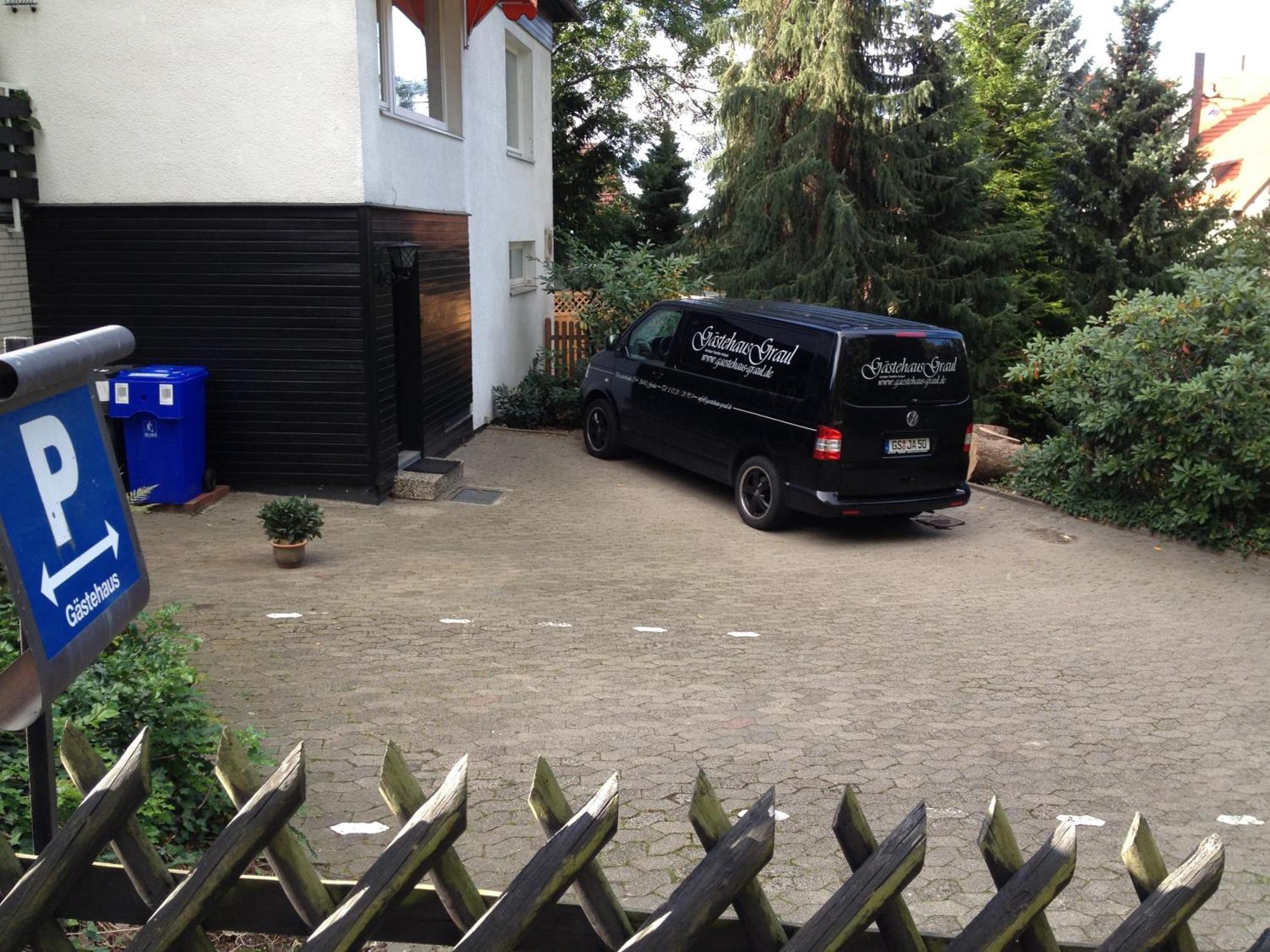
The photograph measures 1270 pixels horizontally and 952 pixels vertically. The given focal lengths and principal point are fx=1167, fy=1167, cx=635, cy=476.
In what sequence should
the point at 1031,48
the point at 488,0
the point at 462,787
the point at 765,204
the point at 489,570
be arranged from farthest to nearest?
the point at 1031,48 → the point at 765,204 → the point at 488,0 → the point at 489,570 → the point at 462,787

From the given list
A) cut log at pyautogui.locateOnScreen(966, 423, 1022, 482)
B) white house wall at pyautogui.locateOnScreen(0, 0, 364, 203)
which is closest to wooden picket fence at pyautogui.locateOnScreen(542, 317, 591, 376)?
cut log at pyautogui.locateOnScreen(966, 423, 1022, 482)

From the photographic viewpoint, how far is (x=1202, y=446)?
1098 centimetres

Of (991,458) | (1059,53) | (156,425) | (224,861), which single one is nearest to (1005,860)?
(224,861)

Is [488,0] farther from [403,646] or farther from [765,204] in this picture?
[403,646]

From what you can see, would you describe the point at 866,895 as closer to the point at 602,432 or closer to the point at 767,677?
the point at 767,677

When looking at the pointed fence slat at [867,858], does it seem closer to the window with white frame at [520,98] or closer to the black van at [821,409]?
the black van at [821,409]

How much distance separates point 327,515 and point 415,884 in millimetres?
8544

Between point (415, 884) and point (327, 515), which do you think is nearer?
point (415, 884)

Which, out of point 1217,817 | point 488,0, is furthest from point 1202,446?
point 488,0

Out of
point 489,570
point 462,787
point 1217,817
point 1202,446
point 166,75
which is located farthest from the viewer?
point 1202,446

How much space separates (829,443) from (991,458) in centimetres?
464

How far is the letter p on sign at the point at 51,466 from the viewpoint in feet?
7.16

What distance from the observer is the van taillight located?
10008 millimetres

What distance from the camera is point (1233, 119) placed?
46.2m
